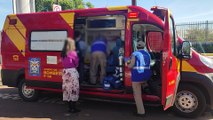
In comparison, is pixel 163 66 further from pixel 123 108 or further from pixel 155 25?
pixel 123 108

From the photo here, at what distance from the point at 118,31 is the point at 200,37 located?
526 inches

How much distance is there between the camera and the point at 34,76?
862 centimetres

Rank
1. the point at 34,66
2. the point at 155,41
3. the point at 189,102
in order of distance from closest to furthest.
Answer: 1. the point at 189,102
2. the point at 155,41
3. the point at 34,66

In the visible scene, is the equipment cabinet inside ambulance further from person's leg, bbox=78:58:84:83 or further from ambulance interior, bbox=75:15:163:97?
person's leg, bbox=78:58:84:83

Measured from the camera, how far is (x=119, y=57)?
7.71 metres

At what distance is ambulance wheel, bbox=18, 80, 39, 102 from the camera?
910cm

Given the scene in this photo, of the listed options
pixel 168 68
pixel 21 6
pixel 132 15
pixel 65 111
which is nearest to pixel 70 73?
pixel 65 111

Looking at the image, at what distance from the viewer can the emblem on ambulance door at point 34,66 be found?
8.51m

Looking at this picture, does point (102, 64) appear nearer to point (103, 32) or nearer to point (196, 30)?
point (103, 32)

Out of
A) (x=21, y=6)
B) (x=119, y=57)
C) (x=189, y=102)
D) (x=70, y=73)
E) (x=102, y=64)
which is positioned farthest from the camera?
(x=21, y=6)

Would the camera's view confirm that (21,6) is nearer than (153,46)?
No

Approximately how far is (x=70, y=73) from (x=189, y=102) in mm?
2747

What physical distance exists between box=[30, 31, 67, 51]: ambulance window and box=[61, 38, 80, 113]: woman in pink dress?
1.41 ft

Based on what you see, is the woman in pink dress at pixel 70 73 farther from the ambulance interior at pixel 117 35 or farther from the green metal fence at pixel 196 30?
the green metal fence at pixel 196 30
